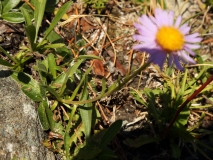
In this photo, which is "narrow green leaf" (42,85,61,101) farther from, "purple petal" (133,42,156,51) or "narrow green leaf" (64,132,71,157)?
"purple petal" (133,42,156,51)

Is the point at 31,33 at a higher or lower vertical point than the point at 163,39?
lower

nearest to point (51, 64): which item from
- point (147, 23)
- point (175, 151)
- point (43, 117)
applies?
point (43, 117)

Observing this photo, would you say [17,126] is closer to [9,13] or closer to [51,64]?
[51,64]

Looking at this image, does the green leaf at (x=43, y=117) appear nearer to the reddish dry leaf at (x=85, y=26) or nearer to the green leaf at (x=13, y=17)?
the green leaf at (x=13, y=17)

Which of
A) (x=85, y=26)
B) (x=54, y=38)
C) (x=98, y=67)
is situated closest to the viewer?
(x=54, y=38)

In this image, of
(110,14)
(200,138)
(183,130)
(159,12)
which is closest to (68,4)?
(110,14)

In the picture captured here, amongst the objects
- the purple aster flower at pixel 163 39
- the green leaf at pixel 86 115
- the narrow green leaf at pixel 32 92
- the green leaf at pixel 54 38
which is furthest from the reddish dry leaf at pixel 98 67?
the purple aster flower at pixel 163 39
